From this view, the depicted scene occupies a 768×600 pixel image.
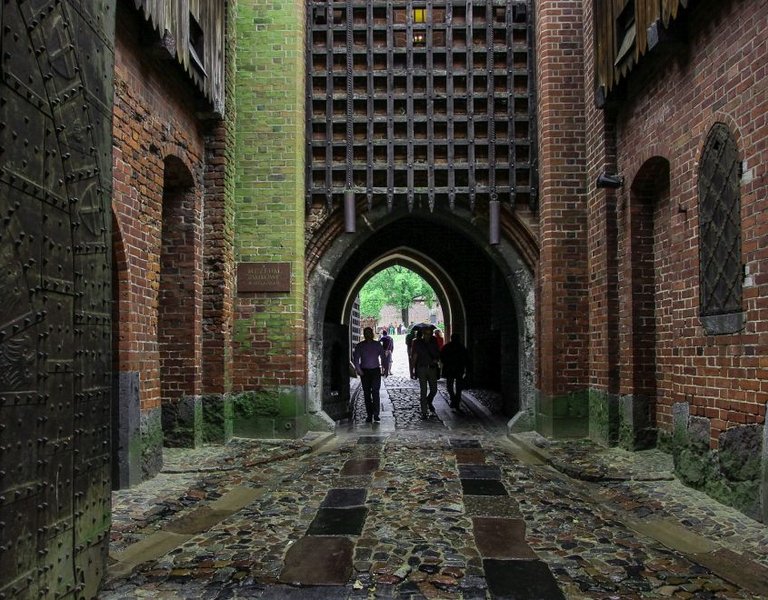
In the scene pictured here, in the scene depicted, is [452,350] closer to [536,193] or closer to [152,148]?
[536,193]

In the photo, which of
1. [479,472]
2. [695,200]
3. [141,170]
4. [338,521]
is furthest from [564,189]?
[338,521]

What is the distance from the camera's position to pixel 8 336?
7.84 ft

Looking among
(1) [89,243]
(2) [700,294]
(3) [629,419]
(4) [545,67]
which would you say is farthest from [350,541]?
(4) [545,67]

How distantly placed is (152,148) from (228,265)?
2.04 meters

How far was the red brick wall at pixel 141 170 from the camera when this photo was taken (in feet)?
17.5

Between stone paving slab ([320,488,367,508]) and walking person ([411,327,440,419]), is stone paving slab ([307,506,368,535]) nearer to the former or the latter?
stone paving slab ([320,488,367,508])

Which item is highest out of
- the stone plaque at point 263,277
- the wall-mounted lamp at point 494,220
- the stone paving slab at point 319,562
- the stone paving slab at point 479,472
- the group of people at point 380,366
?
the wall-mounted lamp at point 494,220

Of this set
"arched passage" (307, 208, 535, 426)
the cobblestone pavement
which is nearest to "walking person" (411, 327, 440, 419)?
"arched passage" (307, 208, 535, 426)

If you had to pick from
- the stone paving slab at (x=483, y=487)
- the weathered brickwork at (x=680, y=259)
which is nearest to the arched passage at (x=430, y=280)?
the weathered brickwork at (x=680, y=259)

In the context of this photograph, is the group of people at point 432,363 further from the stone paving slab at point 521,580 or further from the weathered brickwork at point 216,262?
the stone paving slab at point 521,580

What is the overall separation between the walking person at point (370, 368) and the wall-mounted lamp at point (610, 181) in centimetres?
432

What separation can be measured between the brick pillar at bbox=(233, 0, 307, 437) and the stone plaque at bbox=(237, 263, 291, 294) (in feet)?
0.12

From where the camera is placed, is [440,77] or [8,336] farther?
[440,77]

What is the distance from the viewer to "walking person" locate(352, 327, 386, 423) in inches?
397
